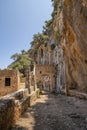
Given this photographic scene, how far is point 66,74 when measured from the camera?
83.5 ft

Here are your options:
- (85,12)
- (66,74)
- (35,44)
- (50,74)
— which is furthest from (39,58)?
(85,12)

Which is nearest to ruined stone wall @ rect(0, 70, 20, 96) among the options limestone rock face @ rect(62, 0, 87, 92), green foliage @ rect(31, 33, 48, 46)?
limestone rock face @ rect(62, 0, 87, 92)

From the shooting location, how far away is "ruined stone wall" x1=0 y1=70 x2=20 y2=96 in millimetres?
24564

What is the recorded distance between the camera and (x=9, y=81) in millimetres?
24859

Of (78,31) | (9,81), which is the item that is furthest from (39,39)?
(78,31)

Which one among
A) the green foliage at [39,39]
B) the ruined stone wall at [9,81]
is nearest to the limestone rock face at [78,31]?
the ruined stone wall at [9,81]

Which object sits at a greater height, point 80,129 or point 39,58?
point 39,58

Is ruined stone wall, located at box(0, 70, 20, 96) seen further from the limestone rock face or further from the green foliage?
the green foliage

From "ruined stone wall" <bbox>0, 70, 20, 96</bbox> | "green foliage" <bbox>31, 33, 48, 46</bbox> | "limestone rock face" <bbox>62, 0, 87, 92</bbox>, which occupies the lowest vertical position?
"ruined stone wall" <bbox>0, 70, 20, 96</bbox>

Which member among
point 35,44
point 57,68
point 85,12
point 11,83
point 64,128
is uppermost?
point 35,44

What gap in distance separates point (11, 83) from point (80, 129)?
58.4ft

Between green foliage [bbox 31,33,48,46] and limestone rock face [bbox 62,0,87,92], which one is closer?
limestone rock face [bbox 62,0,87,92]

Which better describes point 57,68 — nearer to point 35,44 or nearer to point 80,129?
point 35,44

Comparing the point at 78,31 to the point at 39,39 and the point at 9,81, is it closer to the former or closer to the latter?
the point at 9,81
